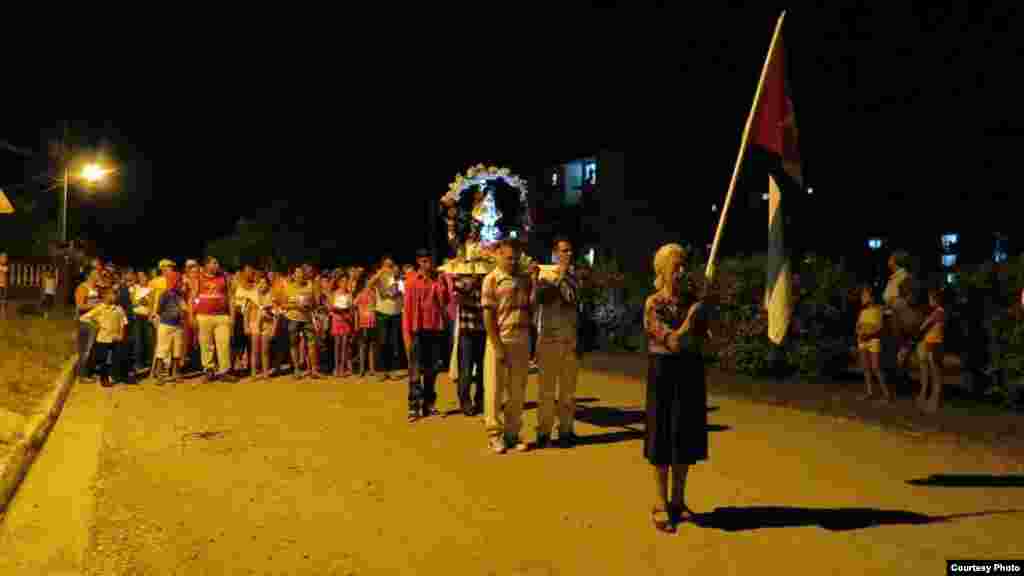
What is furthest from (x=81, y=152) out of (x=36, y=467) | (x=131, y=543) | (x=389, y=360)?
(x=131, y=543)

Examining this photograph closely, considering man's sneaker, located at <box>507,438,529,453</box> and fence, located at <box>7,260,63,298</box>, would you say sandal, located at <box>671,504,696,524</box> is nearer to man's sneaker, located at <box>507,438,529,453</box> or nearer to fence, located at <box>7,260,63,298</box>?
man's sneaker, located at <box>507,438,529,453</box>

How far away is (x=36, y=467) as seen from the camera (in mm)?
8195

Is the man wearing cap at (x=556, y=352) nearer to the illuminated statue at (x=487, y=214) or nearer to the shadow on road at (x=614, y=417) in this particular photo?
the shadow on road at (x=614, y=417)

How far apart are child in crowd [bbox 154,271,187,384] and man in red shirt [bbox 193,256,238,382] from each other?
0.30m

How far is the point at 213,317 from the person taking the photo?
14164mm

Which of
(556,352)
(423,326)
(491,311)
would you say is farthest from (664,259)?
(423,326)

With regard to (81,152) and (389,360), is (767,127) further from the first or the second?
(81,152)

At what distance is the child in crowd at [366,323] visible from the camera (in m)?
14.6

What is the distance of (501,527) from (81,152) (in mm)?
50314

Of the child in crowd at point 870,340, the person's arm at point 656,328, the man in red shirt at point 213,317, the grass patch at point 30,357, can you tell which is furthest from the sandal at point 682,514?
the man in red shirt at point 213,317

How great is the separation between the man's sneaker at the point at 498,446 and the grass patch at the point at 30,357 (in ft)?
18.9

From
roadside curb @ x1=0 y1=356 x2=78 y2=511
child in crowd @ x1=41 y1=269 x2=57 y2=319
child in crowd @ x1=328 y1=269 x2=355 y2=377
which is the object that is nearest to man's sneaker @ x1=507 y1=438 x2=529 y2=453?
roadside curb @ x1=0 y1=356 x2=78 y2=511

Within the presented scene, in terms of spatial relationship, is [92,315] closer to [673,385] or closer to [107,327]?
[107,327]

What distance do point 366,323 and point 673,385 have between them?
9.44 m
